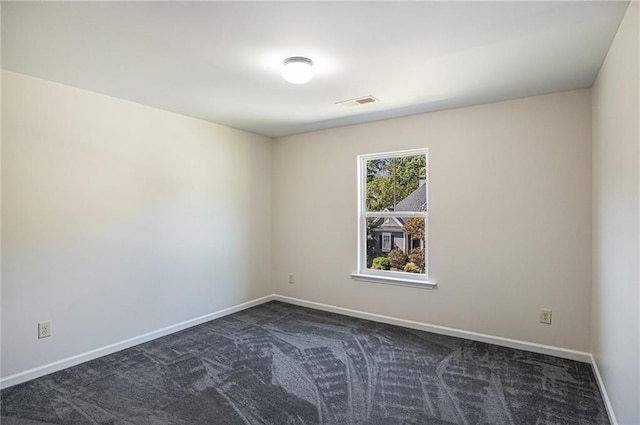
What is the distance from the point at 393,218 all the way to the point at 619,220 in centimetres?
228

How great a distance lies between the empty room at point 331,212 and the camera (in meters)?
2.01

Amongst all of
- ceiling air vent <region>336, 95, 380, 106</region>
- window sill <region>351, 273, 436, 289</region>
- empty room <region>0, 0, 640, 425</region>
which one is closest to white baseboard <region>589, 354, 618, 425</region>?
empty room <region>0, 0, 640, 425</region>

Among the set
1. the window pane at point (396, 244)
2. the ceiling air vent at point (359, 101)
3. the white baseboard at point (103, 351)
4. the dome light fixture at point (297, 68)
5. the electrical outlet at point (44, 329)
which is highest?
the ceiling air vent at point (359, 101)

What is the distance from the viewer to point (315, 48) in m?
2.23

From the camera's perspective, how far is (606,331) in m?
2.34

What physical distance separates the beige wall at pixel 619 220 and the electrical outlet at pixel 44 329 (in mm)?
3841

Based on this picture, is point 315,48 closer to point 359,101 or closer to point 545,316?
point 359,101

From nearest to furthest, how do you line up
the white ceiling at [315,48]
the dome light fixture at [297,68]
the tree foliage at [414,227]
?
the white ceiling at [315,48] < the dome light fixture at [297,68] < the tree foliage at [414,227]

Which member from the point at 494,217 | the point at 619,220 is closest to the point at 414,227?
the point at 494,217

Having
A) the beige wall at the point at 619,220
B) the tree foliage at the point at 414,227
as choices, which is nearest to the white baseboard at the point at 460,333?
the beige wall at the point at 619,220

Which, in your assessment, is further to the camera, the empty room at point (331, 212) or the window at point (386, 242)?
the window at point (386, 242)

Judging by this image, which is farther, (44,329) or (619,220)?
(44,329)

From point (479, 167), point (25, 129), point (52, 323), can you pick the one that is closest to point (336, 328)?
point (479, 167)

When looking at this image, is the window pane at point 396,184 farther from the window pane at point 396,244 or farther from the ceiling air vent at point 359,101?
the ceiling air vent at point 359,101
